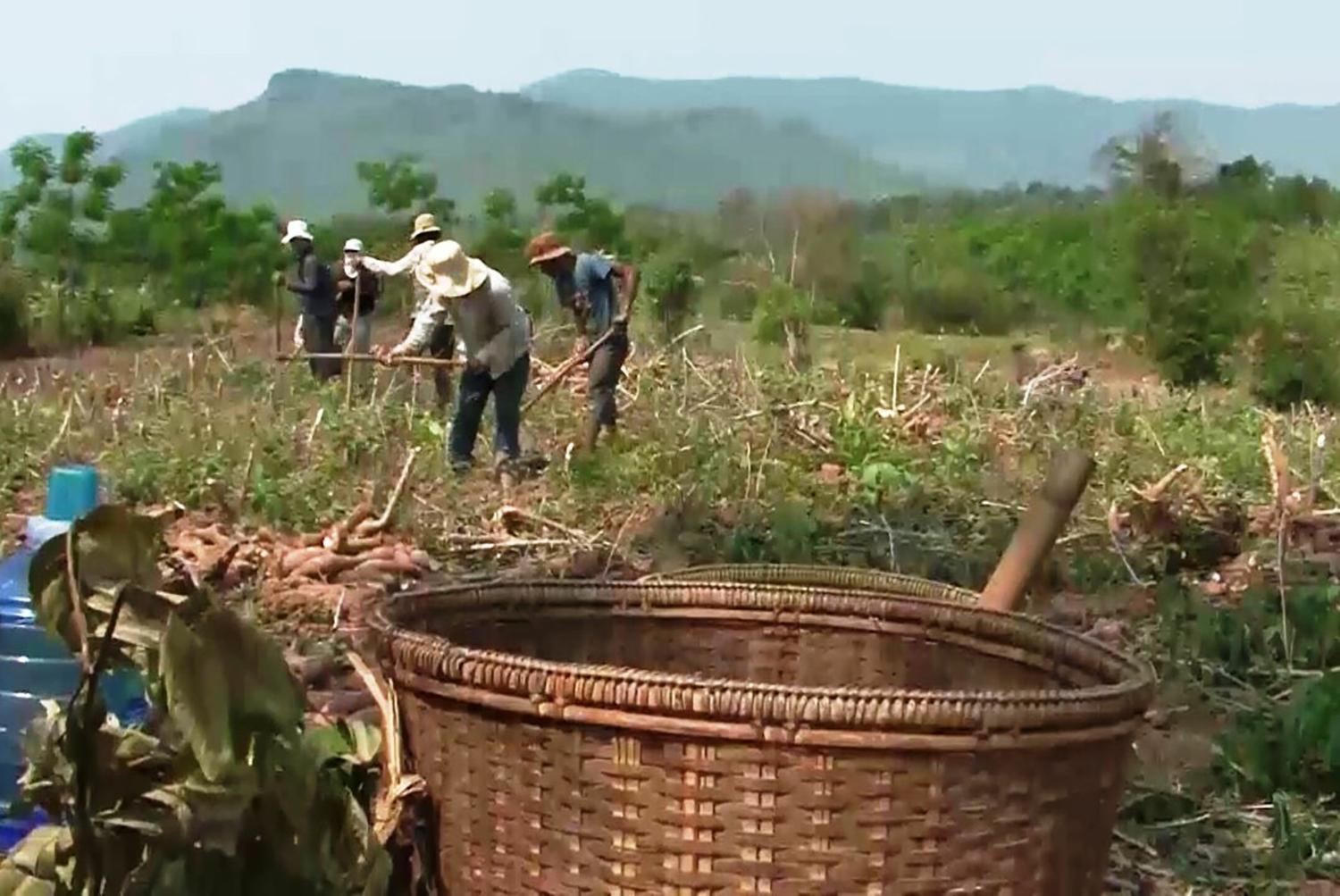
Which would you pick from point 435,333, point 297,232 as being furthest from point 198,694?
point 297,232

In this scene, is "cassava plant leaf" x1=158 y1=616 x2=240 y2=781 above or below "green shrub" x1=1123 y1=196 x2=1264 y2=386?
above

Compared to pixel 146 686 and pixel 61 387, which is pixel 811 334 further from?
pixel 146 686

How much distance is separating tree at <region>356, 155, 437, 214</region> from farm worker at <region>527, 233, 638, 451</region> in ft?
40.2

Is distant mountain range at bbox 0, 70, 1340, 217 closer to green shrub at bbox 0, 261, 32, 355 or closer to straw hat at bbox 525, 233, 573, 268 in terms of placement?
green shrub at bbox 0, 261, 32, 355

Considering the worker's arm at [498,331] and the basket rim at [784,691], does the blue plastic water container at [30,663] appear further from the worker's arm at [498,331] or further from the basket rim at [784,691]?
the worker's arm at [498,331]

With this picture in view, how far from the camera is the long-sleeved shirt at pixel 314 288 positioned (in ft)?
36.5

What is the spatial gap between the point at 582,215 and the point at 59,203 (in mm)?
5530

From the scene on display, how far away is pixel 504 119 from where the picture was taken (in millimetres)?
43844

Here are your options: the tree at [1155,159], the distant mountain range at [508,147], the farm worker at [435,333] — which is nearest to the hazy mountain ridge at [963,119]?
the distant mountain range at [508,147]

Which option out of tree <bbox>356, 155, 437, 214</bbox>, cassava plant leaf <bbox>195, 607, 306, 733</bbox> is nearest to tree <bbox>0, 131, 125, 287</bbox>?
tree <bbox>356, 155, 437, 214</bbox>

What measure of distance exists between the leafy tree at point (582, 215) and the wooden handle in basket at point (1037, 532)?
59.4 feet

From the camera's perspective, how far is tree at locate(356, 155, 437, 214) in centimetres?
2106

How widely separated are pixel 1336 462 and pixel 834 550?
270 cm

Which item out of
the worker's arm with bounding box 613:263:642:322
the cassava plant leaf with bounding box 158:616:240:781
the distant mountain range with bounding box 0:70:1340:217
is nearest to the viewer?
the cassava plant leaf with bounding box 158:616:240:781
